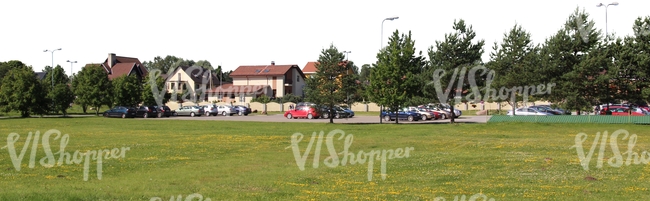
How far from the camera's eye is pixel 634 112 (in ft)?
167

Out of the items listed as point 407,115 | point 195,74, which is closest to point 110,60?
point 195,74

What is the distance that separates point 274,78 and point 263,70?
3.42 meters

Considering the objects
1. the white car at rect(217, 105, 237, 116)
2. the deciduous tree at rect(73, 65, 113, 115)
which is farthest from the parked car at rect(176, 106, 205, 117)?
the deciduous tree at rect(73, 65, 113, 115)

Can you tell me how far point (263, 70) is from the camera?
350ft

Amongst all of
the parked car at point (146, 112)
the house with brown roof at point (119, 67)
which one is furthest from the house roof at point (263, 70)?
the parked car at point (146, 112)

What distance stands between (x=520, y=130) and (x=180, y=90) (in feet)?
279

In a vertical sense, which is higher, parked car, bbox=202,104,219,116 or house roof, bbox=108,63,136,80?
house roof, bbox=108,63,136,80

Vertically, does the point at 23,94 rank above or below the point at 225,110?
above

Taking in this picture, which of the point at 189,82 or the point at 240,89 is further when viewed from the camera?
the point at 189,82

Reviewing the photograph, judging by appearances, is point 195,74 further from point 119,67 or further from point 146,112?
point 146,112

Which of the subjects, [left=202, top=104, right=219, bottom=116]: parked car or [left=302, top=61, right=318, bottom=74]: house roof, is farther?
[left=302, top=61, right=318, bottom=74]: house roof

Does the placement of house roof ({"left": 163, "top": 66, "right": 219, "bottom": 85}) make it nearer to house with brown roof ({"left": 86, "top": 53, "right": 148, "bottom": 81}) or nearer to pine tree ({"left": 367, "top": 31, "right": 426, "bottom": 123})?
house with brown roof ({"left": 86, "top": 53, "right": 148, "bottom": 81})

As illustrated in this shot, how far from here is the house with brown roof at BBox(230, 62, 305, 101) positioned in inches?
4107

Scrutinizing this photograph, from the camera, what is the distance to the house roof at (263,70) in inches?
4102
